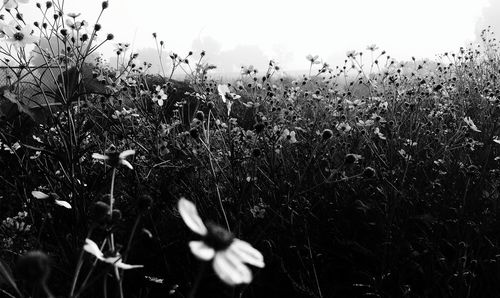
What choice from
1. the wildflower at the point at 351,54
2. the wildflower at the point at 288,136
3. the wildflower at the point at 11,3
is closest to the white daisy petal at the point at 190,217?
the wildflower at the point at 288,136

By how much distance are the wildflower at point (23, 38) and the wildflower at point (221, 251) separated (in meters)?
1.73

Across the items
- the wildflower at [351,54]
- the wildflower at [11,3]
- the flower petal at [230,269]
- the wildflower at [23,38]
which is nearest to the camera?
the flower petal at [230,269]

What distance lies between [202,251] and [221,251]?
33mm

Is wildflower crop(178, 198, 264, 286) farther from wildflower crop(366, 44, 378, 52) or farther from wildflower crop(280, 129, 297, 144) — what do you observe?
wildflower crop(366, 44, 378, 52)

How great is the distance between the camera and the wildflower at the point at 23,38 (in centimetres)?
184

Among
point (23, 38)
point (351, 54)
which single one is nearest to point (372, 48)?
point (351, 54)

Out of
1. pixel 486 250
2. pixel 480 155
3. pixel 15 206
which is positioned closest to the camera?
pixel 486 250

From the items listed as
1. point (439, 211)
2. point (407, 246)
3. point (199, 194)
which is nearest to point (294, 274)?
point (407, 246)

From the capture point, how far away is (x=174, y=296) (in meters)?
1.41

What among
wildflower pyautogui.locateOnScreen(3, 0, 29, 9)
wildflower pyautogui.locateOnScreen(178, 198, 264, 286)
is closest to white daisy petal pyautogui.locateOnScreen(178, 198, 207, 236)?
wildflower pyautogui.locateOnScreen(178, 198, 264, 286)

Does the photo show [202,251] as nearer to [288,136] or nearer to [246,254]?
[246,254]

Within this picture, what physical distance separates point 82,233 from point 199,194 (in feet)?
1.76

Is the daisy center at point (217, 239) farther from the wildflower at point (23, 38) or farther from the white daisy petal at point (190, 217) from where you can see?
the wildflower at point (23, 38)

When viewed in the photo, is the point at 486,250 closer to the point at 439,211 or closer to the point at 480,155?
the point at 439,211
